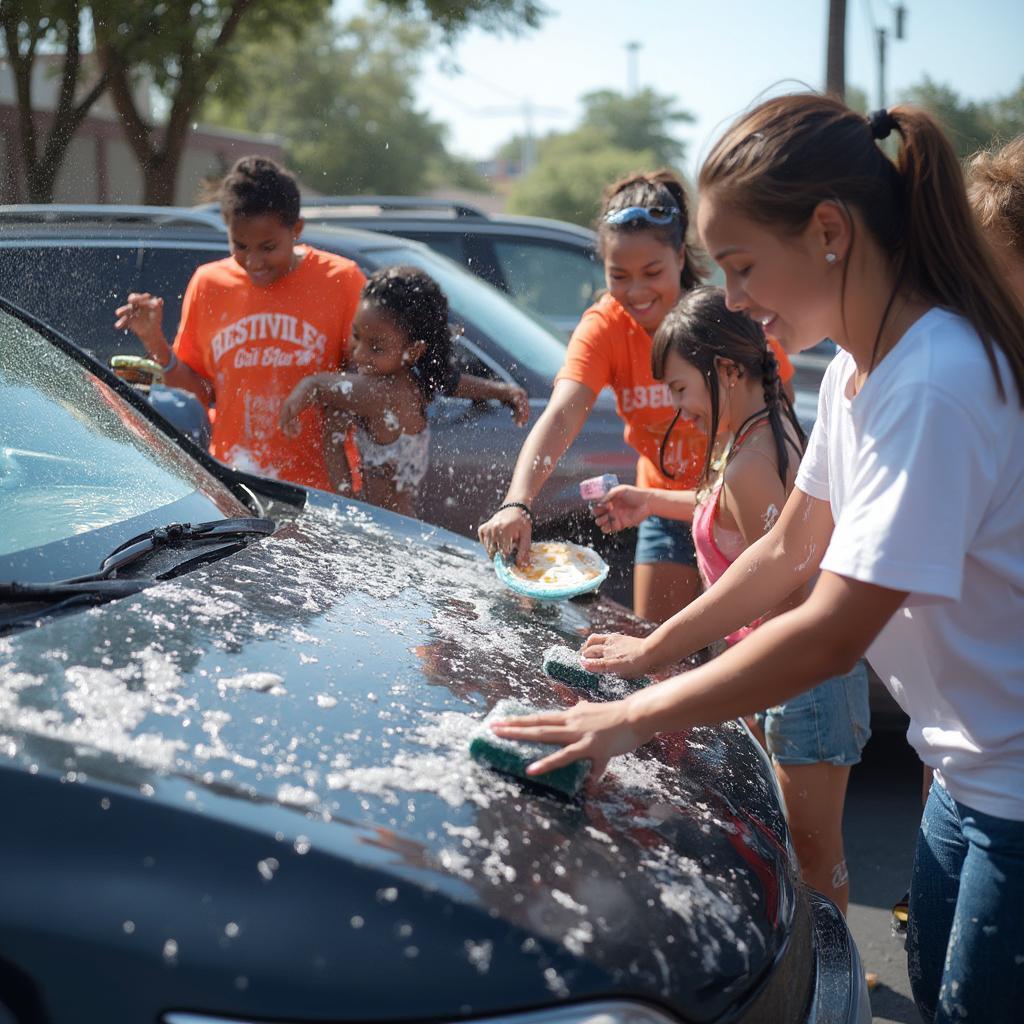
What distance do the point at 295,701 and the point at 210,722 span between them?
16cm

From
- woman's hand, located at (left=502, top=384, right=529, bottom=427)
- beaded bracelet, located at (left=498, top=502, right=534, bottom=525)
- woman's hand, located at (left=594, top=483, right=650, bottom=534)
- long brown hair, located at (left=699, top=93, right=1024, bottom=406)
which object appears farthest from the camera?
woman's hand, located at (left=502, top=384, right=529, bottom=427)

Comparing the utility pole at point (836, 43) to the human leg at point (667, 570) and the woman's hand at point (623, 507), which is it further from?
the woman's hand at point (623, 507)

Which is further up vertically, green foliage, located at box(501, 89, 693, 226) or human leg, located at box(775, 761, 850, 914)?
green foliage, located at box(501, 89, 693, 226)

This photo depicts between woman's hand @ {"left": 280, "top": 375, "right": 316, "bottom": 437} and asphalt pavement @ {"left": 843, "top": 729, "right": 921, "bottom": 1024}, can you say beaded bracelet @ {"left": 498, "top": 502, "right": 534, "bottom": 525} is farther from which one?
asphalt pavement @ {"left": 843, "top": 729, "right": 921, "bottom": 1024}

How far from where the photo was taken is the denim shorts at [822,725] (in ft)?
9.22

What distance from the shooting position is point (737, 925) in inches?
68.6

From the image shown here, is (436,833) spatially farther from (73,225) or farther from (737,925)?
(73,225)

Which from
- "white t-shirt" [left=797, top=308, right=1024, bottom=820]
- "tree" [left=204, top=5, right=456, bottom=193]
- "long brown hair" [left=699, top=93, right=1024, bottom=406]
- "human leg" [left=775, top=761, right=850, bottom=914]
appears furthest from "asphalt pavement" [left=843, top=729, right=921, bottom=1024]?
"tree" [left=204, top=5, right=456, bottom=193]

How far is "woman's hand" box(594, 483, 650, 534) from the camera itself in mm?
3350

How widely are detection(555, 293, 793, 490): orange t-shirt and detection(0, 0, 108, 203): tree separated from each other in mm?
4307

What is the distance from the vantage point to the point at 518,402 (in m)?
4.49

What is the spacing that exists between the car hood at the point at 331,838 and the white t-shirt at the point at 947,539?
386mm

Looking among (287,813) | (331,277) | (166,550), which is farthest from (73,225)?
(287,813)

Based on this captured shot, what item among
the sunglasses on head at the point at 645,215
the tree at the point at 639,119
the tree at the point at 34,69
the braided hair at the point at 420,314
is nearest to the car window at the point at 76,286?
the braided hair at the point at 420,314
